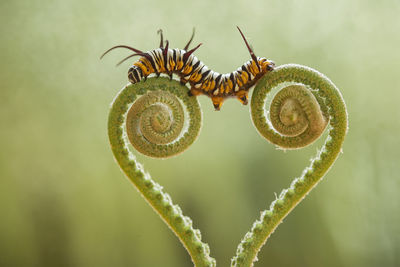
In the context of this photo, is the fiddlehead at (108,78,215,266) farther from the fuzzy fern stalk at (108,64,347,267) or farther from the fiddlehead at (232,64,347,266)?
the fiddlehead at (232,64,347,266)

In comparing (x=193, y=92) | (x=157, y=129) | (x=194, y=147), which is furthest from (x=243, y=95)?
(x=194, y=147)

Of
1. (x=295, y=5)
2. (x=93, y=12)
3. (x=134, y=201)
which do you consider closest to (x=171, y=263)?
(x=134, y=201)

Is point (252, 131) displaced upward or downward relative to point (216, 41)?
downward

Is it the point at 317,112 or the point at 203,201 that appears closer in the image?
the point at 317,112

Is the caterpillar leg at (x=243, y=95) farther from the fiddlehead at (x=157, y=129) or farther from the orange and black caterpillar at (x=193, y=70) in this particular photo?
the fiddlehead at (x=157, y=129)

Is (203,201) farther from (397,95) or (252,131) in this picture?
(397,95)

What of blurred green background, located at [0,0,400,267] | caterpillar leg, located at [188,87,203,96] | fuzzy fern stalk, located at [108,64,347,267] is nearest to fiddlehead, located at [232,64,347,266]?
fuzzy fern stalk, located at [108,64,347,267]
